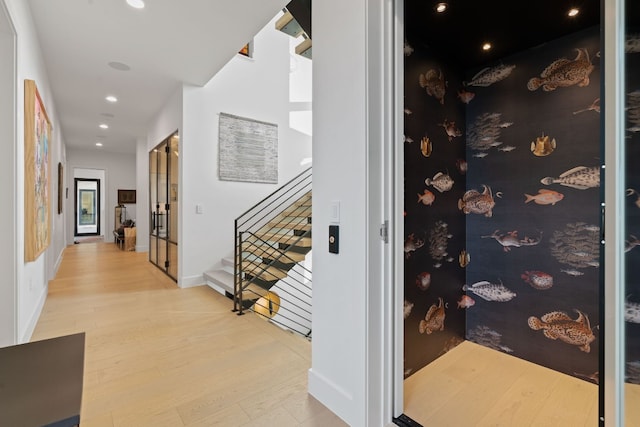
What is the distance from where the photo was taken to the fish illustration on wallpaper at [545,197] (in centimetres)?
206

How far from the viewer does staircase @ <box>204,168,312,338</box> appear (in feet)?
11.3

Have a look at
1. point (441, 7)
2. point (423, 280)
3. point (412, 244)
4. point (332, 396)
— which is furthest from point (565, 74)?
point (332, 396)

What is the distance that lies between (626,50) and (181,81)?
4.52 metres

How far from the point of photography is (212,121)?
14.6 ft

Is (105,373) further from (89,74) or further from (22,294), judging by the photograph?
(89,74)

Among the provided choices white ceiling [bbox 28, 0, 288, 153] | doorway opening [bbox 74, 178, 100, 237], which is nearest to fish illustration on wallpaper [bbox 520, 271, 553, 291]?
white ceiling [bbox 28, 0, 288, 153]

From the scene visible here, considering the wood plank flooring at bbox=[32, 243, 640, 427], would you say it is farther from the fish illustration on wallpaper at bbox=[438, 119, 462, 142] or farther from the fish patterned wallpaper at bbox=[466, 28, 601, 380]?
the fish illustration on wallpaper at bbox=[438, 119, 462, 142]

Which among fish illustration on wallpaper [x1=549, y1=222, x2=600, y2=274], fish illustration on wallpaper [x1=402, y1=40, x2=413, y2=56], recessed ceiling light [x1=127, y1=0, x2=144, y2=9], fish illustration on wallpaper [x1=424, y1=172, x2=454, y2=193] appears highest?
recessed ceiling light [x1=127, y1=0, x2=144, y2=9]

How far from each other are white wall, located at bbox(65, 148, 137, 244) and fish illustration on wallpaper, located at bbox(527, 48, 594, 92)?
10.9m

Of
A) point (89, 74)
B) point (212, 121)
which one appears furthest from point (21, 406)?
point (89, 74)

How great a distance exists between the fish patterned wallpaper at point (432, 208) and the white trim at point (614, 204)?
105cm

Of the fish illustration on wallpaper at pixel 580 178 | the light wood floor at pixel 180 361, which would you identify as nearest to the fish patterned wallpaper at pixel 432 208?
the fish illustration on wallpaper at pixel 580 178

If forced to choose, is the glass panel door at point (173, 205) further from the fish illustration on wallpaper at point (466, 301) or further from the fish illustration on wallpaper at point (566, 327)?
the fish illustration on wallpaper at point (566, 327)

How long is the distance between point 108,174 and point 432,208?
418 inches
